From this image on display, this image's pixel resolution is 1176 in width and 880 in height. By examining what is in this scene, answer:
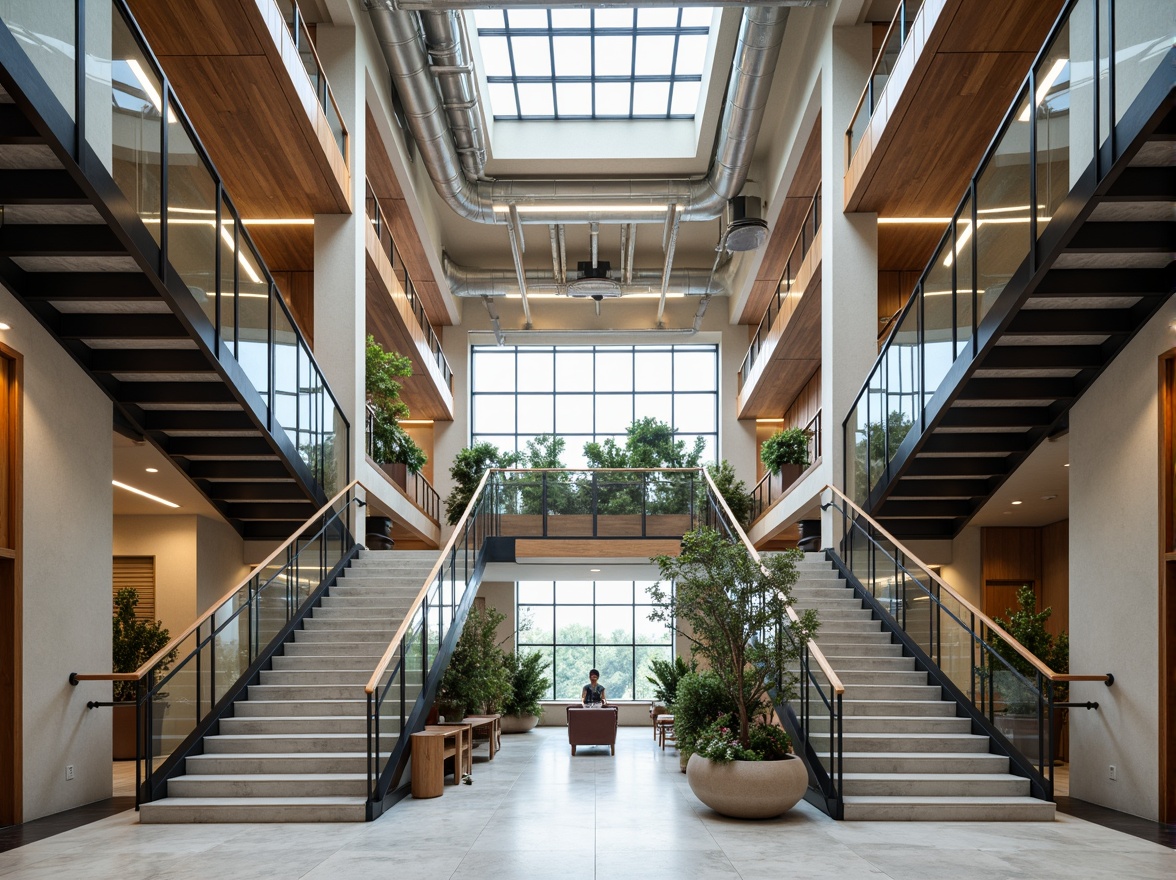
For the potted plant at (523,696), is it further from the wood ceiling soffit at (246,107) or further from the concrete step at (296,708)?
the concrete step at (296,708)

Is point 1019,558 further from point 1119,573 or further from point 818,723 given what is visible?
point 818,723

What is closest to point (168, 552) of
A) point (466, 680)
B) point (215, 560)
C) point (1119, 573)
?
point (215, 560)

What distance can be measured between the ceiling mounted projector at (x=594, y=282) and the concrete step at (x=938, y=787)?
47.4 feet

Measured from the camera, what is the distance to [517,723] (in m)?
21.4

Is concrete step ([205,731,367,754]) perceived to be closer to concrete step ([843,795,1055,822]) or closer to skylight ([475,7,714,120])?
concrete step ([843,795,1055,822])

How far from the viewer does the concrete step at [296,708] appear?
10.9m

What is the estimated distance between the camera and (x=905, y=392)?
12.3 m

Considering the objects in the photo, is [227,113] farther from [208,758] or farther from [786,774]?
[786,774]

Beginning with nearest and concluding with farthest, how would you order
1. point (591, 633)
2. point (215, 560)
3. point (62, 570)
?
point (62, 570), point (215, 560), point (591, 633)

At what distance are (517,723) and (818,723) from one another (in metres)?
12.4

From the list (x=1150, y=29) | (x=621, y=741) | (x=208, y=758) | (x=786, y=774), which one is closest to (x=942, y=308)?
(x=1150, y=29)

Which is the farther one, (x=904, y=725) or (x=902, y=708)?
(x=902, y=708)

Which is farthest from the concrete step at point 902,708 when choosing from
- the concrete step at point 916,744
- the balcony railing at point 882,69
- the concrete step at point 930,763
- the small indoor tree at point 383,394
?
the small indoor tree at point 383,394

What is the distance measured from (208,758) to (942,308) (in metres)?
8.25
